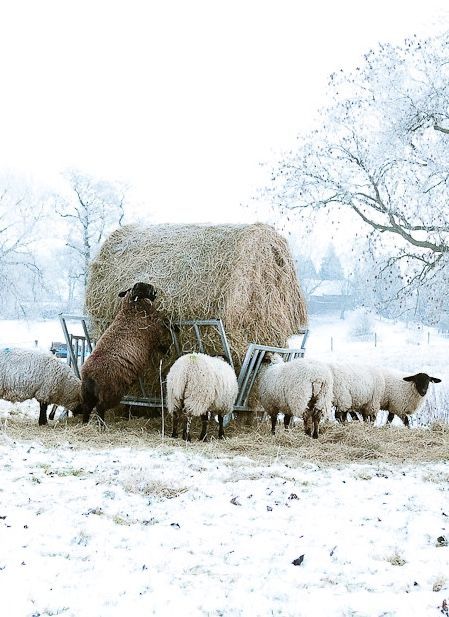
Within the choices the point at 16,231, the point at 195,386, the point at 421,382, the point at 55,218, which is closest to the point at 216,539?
the point at 195,386

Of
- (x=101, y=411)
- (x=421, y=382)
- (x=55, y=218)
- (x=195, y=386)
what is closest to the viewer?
(x=195, y=386)

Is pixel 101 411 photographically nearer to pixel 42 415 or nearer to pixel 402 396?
pixel 42 415

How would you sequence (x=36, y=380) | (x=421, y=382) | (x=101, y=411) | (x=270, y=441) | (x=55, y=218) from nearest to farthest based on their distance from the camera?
(x=270, y=441) < (x=101, y=411) < (x=36, y=380) < (x=421, y=382) < (x=55, y=218)

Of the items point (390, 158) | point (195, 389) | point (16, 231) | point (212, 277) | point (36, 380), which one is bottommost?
point (36, 380)

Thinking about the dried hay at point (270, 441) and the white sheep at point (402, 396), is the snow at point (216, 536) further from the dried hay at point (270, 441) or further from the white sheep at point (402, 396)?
the white sheep at point (402, 396)

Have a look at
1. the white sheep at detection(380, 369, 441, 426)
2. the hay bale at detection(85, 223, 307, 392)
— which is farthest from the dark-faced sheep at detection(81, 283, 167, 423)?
the white sheep at detection(380, 369, 441, 426)

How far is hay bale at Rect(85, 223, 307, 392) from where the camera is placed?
403 inches

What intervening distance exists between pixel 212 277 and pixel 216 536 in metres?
6.10

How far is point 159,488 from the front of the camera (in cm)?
554

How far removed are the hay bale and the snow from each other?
3.45 meters

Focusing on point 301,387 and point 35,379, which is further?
point 35,379

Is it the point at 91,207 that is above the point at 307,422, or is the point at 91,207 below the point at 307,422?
above

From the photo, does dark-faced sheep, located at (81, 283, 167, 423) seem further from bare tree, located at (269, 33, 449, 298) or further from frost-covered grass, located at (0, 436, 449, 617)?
bare tree, located at (269, 33, 449, 298)

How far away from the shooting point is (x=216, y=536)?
14.7 ft
